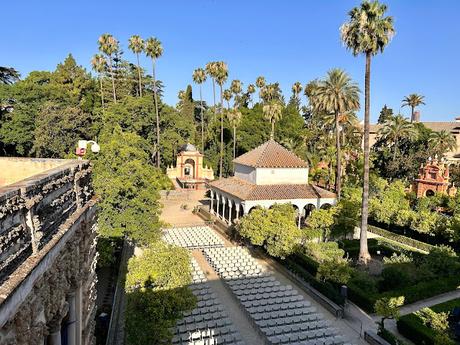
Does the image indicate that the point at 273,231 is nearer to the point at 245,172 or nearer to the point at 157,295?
the point at 245,172

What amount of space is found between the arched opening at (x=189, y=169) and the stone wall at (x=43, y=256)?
5820 cm

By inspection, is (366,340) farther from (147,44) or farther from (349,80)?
(147,44)

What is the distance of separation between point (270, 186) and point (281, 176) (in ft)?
5.65

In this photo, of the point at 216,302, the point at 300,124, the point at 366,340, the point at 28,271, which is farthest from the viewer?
the point at 300,124

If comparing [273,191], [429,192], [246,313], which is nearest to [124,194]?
[246,313]

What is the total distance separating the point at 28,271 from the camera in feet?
16.6

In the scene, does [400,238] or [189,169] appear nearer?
[400,238]

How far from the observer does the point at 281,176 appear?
37.8 m

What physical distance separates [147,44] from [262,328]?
48994mm

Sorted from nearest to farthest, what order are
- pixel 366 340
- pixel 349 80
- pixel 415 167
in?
pixel 366 340
pixel 349 80
pixel 415 167

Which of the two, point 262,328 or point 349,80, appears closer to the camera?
point 262,328

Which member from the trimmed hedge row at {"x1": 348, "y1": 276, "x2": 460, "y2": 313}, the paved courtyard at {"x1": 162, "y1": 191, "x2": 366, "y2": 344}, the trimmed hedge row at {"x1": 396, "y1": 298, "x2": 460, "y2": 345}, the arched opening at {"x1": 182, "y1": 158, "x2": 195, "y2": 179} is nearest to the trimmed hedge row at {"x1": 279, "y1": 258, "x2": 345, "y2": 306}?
the paved courtyard at {"x1": 162, "y1": 191, "x2": 366, "y2": 344}

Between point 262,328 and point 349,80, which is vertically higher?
point 349,80

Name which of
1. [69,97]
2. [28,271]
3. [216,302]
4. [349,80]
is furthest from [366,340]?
[69,97]
